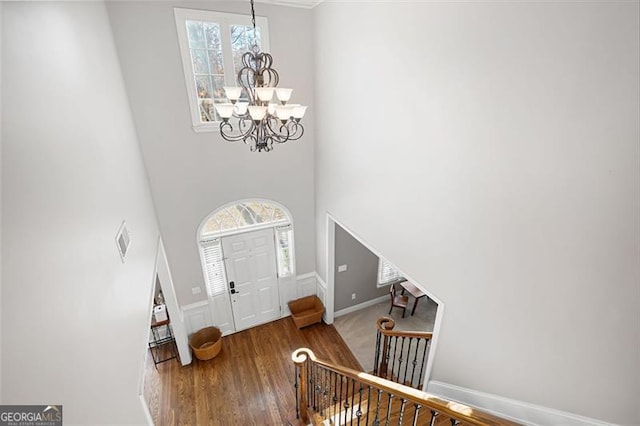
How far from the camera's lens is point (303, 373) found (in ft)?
12.7

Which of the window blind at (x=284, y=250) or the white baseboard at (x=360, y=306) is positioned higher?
the window blind at (x=284, y=250)

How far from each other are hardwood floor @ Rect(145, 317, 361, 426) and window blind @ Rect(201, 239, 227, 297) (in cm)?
108

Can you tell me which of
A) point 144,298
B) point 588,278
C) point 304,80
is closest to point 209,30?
point 304,80

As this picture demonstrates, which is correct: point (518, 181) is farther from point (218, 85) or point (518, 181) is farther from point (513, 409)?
point (218, 85)

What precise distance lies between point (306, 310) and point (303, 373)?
257 cm

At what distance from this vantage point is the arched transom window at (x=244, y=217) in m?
5.27

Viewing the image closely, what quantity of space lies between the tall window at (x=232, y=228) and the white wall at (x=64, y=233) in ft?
8.01

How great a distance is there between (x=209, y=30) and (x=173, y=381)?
18.0 ft

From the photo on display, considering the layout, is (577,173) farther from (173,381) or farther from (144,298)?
(173,381)

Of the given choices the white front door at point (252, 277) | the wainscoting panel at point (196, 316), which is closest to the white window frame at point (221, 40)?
the white front door at point (252, 277)

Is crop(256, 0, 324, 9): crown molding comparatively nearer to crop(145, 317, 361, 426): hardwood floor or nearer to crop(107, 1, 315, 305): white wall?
crop(107, 1, 315, 305): white wall

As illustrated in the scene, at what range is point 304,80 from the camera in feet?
16.0

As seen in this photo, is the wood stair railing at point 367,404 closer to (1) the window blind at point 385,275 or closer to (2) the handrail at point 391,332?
(2) the handrail at point 391,332

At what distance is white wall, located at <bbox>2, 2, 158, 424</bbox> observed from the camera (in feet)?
3.89
